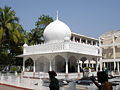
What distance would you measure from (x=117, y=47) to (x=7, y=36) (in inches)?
984

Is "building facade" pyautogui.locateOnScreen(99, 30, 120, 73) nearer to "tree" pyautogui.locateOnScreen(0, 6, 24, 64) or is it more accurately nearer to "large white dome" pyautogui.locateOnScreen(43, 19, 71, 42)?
"large white dome" pyautogui.locateOnScreen(43, 19, 71, 42)

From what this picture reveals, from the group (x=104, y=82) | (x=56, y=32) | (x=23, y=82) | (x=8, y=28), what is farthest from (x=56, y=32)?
(x=104, y=82)

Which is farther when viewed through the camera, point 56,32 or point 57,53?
point 56,32

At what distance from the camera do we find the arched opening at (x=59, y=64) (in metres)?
23.6

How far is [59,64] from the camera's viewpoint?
948 inches

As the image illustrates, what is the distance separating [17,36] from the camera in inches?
968

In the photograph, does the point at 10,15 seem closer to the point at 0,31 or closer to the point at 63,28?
the point at 0,31

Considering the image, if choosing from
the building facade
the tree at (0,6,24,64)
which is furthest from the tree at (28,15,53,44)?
the building facade

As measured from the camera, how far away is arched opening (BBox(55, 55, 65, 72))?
77.6 ft

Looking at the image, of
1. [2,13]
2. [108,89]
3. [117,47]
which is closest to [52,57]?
[2,13]

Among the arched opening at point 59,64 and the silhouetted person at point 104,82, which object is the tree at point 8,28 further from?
the silhouetted person at point 104,82

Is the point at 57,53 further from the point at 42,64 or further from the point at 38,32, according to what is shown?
the point at 38,32

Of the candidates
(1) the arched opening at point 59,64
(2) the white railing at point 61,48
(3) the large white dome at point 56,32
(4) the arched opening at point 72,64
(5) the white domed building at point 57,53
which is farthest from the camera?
(4) the arched opening at point 72,64

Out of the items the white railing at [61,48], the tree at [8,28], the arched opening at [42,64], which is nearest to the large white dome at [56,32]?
the white railing at [61,48]
